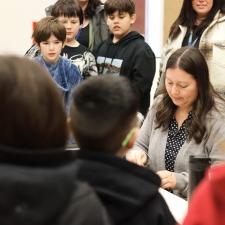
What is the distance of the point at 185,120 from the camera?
2.06 m

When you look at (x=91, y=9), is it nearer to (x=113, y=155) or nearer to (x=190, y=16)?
(x=190, y=16)

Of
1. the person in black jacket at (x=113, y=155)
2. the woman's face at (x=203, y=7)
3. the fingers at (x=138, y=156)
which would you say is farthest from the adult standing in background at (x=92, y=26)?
the person in black jacket at (x=113, y=155)

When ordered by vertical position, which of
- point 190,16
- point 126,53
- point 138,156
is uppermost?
point 190,16

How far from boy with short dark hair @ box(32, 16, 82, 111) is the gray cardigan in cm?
69

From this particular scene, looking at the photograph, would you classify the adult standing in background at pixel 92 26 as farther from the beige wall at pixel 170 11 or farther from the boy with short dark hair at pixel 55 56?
the beige wall at pixel 170 11

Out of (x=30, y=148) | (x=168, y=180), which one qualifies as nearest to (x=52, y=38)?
(x=168, y=180)

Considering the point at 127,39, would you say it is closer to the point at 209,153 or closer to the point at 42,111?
the point at 209,153

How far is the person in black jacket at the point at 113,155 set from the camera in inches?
41.7

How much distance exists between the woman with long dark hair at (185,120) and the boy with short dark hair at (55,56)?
2.44ft

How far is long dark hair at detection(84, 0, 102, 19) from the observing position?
130 inches

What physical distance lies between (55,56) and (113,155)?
1783mm

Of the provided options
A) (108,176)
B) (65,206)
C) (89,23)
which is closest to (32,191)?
(65,206)

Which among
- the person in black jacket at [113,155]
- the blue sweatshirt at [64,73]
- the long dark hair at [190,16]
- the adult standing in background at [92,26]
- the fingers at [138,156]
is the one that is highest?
the person in black jacket at [113,155]

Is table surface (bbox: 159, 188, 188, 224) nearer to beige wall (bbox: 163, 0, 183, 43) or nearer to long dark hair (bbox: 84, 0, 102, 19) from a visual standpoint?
long dark hair (bbox: 84, 0, 102, 19)
